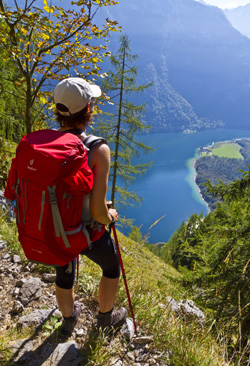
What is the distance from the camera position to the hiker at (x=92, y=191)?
1.37 meters

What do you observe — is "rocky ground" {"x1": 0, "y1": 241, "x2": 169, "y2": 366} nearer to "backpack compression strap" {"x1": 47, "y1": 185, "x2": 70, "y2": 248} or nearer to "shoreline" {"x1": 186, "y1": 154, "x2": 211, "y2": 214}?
"backpack compression strap" {"x1": 47, "y1": 185, "x2": 70, "y2": 248}

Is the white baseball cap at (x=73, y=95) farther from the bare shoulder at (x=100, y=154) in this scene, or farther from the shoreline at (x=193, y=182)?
the shoreline at (x=193, y=182)

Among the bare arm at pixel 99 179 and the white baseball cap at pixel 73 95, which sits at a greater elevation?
the white baseball cap at pixel 73 95

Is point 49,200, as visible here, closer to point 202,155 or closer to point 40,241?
point 40,241

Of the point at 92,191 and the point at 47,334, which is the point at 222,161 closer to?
the point at 47,334

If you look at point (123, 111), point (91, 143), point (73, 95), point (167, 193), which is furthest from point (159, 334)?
point (167, 193)

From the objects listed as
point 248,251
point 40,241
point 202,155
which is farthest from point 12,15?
point 202,155

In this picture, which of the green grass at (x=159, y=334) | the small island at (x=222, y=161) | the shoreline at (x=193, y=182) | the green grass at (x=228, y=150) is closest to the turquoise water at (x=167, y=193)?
the shoreline at (x=193, y=182)

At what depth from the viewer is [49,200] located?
1.25 meters

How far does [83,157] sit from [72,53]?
264cm

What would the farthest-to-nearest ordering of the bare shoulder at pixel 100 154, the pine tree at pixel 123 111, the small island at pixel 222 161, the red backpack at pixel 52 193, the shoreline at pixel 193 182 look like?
the small island at pixel 222 161 → the shoreline at pixel 193 182 → the pine tree at pixel 123 111 → the bare shoulder at pixel 100 154 → the red backpack at pixel 52 193

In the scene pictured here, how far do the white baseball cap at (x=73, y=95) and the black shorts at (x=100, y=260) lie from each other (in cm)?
82

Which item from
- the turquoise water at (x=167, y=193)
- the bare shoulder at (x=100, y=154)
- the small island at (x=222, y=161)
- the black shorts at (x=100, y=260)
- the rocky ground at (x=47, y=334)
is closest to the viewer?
the bare shoulder at (x=100, y=154)

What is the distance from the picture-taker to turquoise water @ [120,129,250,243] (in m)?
58.7
